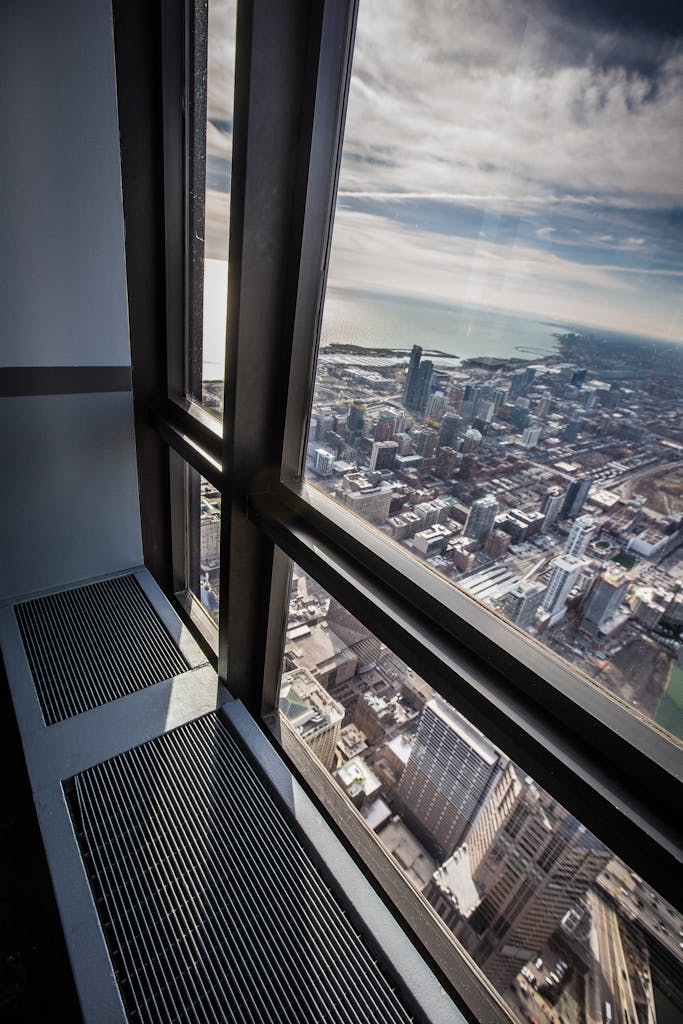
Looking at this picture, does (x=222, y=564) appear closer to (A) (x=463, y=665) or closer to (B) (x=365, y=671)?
(B) (x=365, y=671)

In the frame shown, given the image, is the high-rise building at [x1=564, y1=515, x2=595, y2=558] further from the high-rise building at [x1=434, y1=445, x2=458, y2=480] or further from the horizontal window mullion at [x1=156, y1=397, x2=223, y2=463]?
the horizontal window mullion at [x1=156, y1=397, x2=223, y2=463]

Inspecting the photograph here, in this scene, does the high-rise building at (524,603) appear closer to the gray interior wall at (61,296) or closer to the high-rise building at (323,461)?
the high-rise building at (323,461)

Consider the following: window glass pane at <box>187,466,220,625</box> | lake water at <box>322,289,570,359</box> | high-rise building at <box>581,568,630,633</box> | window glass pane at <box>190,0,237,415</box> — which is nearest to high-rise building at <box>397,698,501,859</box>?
high-rise building at <box>581,568,630,633</box>

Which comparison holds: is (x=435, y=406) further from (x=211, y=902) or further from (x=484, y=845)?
(x=211, y=902)

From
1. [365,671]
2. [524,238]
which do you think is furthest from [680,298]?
[365,671]

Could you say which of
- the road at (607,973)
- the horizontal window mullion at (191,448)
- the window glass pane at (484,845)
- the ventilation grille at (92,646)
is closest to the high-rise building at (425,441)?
the window glass pane at (484,845)

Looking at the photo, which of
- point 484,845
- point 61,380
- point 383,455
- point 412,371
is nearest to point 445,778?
point 484,845
